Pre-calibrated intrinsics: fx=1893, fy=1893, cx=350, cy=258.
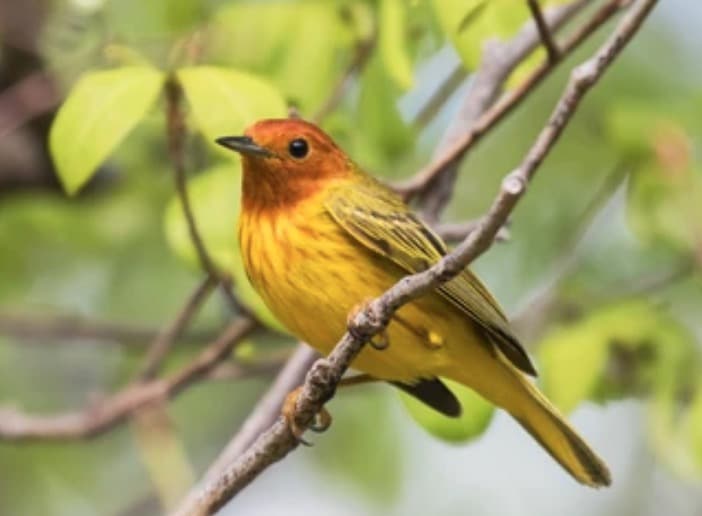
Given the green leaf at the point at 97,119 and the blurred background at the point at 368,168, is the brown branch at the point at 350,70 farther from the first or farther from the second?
the green leaf at the point at 97,119

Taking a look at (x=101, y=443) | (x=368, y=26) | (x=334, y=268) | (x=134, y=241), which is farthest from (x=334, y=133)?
(x=101, y=443)

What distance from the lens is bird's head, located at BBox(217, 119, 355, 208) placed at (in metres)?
3.34

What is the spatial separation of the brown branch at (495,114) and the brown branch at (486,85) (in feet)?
0.10

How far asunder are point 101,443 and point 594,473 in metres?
3.00

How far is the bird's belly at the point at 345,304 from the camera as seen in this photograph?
3168 millimetres

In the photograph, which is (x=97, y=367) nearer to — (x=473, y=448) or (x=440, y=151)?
(x=473, y=448)

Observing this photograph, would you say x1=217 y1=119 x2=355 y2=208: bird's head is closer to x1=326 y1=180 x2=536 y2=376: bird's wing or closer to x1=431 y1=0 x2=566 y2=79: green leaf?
x1=326 y1=180 x2=536 y2=376: bird's wing

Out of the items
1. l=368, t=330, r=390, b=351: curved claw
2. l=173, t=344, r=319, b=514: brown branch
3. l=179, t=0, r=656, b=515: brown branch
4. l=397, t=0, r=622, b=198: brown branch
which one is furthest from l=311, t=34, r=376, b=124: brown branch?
l=179, t=0, r=656, b=515: brown branch

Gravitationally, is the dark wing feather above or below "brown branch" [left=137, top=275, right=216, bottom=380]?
above

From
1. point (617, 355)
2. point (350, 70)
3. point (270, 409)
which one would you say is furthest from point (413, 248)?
point (617, 355)

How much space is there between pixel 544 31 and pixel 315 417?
0.84m

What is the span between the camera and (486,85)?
13.3ft

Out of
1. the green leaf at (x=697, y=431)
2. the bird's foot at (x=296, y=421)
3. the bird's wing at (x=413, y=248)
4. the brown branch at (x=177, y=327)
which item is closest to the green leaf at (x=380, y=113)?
the brown branch at (x=177, y=327)

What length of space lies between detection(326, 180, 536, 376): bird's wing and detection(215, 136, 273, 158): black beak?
0.15 meters
